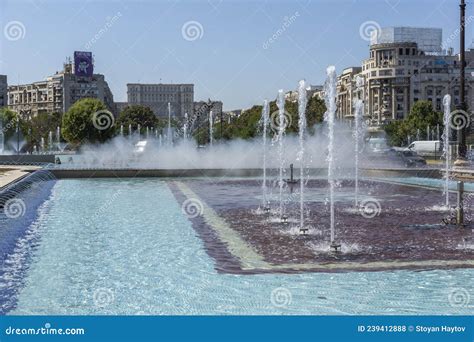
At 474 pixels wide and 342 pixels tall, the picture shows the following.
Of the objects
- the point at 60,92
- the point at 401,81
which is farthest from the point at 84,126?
the point at 60,92

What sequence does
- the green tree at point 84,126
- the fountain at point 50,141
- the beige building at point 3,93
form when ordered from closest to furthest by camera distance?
the green tree at point 84,126, the fountain at point 50,141, the beige building at point 3,93

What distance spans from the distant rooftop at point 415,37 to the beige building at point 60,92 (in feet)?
179

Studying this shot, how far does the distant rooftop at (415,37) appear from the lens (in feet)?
394

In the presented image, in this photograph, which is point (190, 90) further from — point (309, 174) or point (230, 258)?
point (230, 258)

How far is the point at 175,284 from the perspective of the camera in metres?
6.88

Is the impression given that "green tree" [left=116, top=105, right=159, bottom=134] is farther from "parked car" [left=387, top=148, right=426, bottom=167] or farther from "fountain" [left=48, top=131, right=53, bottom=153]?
"parked car" [left=387, top=148, right=426, bottom=167]

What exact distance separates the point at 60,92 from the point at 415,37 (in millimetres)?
69594

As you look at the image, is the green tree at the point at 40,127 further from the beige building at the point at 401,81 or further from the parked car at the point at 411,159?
the parked car at the point at 411,159

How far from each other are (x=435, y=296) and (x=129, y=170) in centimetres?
2028

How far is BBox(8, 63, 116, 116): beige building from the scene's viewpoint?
→ 131 meters

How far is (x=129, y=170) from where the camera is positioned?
2564cm

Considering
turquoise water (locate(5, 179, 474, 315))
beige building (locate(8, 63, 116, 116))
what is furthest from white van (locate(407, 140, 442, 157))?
beige building (locate(8, 63, 116, 116))

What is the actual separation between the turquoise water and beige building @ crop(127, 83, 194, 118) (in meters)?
167

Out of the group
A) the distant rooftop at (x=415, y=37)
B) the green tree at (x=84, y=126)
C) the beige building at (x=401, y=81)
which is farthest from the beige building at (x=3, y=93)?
the distant rooftop at (x=415, y=37)
